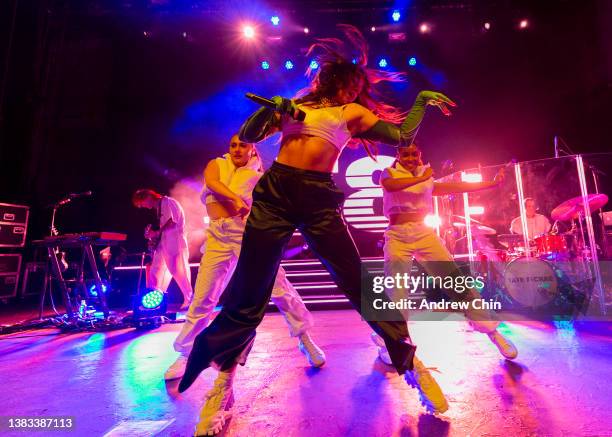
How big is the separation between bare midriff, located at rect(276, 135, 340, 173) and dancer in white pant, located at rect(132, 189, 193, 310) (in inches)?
170

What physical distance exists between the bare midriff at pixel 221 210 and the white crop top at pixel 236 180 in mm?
67

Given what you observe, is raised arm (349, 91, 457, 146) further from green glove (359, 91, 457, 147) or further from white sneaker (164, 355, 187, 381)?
white sneaker (164, 355, 187, 381)

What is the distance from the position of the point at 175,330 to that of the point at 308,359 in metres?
2.82

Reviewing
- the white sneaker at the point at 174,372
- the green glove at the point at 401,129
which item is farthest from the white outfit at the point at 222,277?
the green glove at the point at 401,129

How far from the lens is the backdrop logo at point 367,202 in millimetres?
9500

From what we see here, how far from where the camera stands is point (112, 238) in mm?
5191

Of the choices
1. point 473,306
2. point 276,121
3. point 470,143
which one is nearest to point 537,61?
point 470,143

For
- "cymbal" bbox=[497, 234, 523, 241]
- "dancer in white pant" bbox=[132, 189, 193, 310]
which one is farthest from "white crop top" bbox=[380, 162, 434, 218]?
"dancer in white pant" bbox=[132, 189, 193, 310]

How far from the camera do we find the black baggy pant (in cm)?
180

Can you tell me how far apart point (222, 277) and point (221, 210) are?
600 mm

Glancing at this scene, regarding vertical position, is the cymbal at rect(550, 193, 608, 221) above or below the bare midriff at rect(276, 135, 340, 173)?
above

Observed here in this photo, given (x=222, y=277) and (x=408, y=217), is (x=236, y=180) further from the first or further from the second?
(x=408, y=217)

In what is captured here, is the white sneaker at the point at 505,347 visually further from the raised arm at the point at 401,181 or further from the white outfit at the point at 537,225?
the white outfit at the point at 537,225

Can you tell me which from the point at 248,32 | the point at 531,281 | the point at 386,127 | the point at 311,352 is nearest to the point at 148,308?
the point at 311,352
